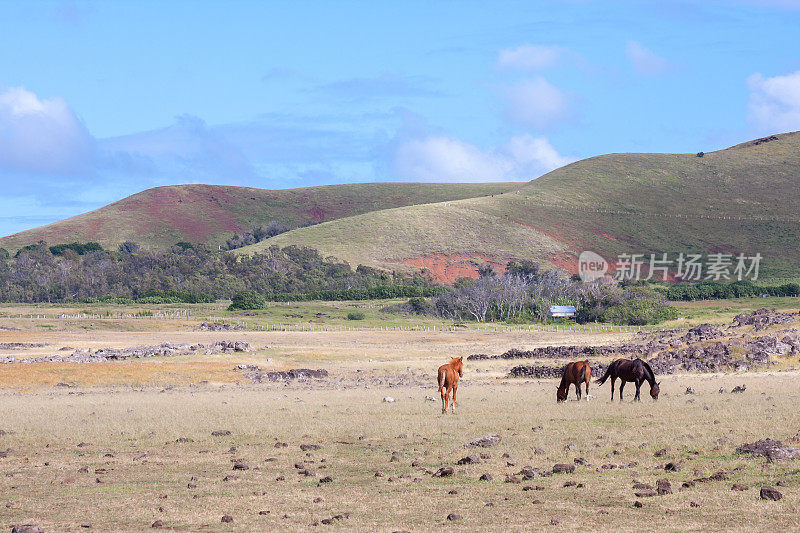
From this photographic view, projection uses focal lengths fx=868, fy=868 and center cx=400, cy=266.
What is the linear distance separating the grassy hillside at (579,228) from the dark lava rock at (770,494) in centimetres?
13471

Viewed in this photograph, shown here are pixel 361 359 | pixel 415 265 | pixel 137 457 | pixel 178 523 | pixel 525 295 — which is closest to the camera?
pixel 178 523

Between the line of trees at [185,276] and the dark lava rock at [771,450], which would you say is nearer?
the dark lava rock at [771,450]

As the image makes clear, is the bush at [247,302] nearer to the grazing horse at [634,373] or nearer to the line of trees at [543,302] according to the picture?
the line of trees at [543,302]

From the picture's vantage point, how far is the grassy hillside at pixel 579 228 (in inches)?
6102

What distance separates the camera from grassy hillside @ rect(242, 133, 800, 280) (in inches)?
6102

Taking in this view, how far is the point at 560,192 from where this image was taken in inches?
7810

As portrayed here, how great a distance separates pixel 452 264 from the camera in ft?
495

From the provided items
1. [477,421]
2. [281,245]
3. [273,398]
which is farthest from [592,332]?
[281,245]

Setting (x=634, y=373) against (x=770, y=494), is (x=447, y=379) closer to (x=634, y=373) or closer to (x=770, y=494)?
(x=634, y=373)

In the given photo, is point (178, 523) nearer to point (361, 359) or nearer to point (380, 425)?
point (380, 425)

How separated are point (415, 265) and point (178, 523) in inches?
5452

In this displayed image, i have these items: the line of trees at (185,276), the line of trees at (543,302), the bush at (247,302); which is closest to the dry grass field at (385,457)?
the line of trees at (543,302)

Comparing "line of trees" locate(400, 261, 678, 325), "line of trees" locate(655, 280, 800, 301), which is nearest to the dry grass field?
"line of trees" locate(400, 261, 678, 325)

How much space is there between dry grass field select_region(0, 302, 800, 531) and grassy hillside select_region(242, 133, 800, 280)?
120 m
